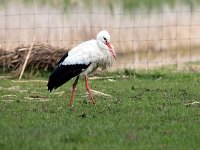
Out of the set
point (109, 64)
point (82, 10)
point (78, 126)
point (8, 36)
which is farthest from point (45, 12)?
point (78, 126)

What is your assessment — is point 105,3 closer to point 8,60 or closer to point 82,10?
point 82,10

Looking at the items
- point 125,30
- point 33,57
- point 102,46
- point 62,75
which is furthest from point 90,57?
point 125,30

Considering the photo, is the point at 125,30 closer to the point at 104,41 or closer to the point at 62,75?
the point at 104,41

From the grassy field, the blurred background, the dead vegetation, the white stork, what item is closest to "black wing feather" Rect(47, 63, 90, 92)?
the white stork

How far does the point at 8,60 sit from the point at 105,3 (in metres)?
8.21

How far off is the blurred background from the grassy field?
464 centimetres

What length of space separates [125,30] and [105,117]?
1126 centimetres

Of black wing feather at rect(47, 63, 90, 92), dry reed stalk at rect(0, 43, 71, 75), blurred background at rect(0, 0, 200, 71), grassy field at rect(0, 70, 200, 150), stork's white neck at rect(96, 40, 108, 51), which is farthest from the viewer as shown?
blurred background at rect(0, 0, 200, 71)

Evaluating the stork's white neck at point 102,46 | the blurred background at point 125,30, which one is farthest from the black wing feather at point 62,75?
the blurred background at point 125,30

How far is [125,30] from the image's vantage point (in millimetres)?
20875

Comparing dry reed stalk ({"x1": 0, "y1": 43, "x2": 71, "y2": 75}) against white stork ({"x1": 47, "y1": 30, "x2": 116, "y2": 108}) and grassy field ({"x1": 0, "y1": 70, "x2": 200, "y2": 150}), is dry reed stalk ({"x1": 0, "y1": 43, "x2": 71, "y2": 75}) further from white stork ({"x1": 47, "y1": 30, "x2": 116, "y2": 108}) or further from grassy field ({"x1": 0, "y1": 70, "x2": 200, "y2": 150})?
white stork ({"x1": 47, "y1": 30, "x2": 116, "y2": 108})

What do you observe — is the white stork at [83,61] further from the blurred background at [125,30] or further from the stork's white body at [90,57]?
the blurred background at [125,30]

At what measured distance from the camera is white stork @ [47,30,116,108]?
1131 centimetres

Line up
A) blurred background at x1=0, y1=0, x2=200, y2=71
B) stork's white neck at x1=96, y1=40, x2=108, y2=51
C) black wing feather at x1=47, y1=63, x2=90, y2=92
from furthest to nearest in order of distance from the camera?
blurred background at x1=0, y1=0, x2=200, y2=71 < stork's white neck at x1=96, y1=40, x2=108, y2=51 < black wing feather at x1=47, y1=63, x2=90, y2=92
